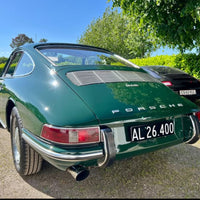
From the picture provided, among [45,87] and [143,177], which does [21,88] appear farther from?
[143,177]

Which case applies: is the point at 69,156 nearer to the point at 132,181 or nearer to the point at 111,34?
the point at 132,181

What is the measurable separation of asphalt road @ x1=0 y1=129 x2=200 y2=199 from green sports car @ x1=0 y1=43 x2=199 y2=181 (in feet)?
0.60

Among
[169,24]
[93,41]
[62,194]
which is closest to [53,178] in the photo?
[62,194]

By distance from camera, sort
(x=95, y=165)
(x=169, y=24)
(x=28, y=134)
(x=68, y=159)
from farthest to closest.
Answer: (x=169, y=24) < (x=28, y=134) < (x=95, y=165) < (x=68, y=159)

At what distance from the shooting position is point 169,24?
19.1 feet

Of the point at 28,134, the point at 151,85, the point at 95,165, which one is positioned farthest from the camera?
the point at 151,85

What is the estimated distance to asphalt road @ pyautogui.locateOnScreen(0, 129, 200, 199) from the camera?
187 centimetres

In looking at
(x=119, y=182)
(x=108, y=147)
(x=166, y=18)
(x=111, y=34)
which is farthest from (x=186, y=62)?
(x=111, y=34)

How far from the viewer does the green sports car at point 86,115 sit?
155cm

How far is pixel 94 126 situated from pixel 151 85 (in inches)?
41.6

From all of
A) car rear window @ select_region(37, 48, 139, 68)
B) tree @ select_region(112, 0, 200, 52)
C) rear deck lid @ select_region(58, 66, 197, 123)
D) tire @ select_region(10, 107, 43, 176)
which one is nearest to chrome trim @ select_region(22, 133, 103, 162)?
rear deck lid @ select_region(58, 66, 197, 123)

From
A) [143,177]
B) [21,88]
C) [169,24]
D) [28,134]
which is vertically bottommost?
[143,177]

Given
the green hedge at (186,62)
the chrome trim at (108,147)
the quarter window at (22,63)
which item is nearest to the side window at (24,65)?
the quarter window at (22,63)

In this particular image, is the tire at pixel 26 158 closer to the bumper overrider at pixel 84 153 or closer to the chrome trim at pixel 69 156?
the bumper overrider at pixel 84 153
